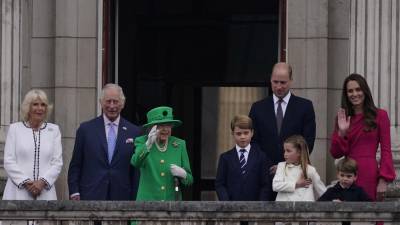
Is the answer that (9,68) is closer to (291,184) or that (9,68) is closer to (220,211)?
(291,184)

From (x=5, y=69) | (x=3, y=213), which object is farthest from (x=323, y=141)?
(x=3, y=213)

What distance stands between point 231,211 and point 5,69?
550cm

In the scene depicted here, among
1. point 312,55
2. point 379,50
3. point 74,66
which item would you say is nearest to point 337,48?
point 312,55

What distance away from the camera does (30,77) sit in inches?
728

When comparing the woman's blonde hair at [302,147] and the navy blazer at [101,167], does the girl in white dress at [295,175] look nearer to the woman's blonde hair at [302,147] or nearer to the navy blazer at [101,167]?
the woman's blonde hair at [302,147]

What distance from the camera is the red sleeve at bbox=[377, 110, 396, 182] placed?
14.8 meters

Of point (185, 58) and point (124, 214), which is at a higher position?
point (185, 58)

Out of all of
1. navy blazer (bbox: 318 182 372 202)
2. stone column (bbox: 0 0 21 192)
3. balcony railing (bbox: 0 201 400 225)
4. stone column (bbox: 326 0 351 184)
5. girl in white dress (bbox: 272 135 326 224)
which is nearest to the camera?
balcony railing (bbox: 0 201 400 225)

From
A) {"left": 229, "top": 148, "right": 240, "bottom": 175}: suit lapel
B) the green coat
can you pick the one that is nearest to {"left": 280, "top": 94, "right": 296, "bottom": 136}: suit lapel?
{"left": 229, "top": 148, "right": 240, "bottom": 175}: suit lapel

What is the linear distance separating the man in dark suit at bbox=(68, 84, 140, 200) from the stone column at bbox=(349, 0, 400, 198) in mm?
3708

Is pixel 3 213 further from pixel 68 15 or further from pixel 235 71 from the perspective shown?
pixel 235 71

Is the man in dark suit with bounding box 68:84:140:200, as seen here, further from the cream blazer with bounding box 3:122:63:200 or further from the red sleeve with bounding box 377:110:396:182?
the red sleeve with bounding box 377:110:396:182

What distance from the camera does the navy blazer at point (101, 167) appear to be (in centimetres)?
1540

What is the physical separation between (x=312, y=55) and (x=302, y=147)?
329 centimetres
